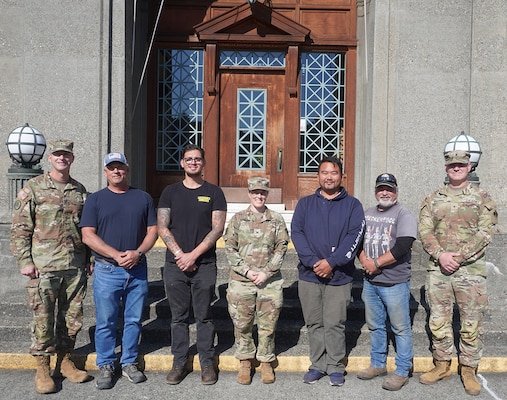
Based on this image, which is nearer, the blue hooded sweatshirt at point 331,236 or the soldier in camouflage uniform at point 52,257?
the soldier in camouflage uniform at point 52,257

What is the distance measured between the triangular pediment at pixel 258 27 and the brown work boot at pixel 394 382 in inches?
226

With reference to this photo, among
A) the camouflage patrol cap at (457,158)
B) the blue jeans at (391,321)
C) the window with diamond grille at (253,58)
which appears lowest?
the blue jeans at (391,321)

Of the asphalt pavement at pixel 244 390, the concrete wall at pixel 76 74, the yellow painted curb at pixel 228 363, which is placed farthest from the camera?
the concrete wall at pixel 76 74

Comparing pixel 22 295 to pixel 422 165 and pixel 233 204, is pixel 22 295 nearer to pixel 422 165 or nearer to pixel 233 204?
pixel 233 204

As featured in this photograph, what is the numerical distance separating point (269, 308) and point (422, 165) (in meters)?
4.05

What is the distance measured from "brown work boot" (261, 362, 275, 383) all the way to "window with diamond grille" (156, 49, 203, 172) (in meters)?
4.97

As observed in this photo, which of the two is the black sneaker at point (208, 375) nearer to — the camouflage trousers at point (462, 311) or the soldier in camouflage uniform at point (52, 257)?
the soldier in camouflage uniform at point (52, 257)

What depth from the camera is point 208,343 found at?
4.64 meters

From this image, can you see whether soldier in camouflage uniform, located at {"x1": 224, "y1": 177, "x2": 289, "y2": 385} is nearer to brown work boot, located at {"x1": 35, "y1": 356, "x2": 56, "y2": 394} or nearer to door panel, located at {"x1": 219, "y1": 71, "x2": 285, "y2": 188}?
brown work boot, located at {"x1": 35, "y1": 356, "x2": 56, "y2": 394}

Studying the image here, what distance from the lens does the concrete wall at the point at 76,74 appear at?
7.45 m

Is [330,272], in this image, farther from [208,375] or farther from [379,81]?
[379,81]

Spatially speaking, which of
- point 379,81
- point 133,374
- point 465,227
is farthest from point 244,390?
point 379,81

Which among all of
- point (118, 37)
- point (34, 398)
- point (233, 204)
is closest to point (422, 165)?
point (233, 204)

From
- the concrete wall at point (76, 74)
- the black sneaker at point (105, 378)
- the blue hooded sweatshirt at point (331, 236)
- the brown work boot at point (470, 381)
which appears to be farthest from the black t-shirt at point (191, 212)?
the concrete wall at point (76, 74)
